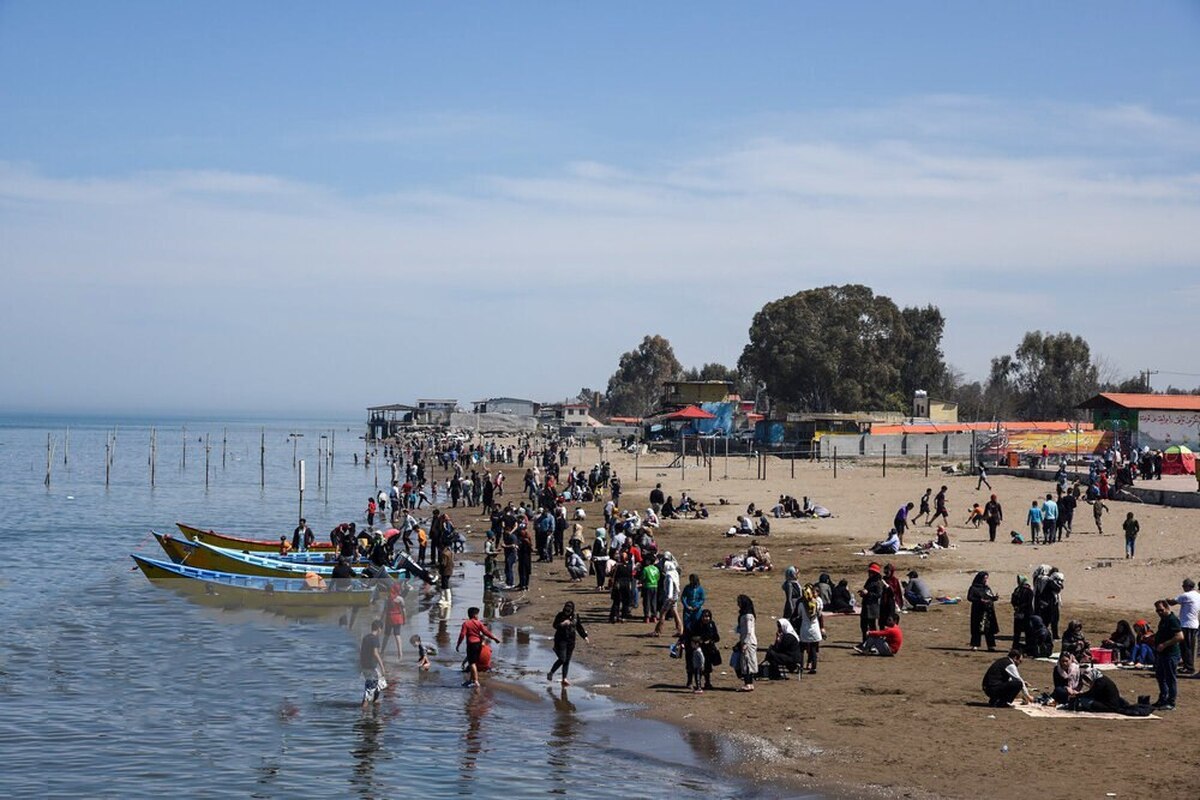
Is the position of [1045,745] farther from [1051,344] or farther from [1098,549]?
[1051,344]

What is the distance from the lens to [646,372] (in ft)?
625

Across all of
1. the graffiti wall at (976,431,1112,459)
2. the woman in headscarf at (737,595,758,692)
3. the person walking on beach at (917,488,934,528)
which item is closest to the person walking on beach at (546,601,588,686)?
the woman in headscarf at (737,595,758,692)

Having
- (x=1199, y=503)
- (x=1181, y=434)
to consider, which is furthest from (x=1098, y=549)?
(x=1181, y=434)

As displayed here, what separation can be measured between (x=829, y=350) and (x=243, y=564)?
259 feet

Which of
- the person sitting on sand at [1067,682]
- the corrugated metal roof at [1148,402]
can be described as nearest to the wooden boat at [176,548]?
the person sitting on sand at [1067,682]

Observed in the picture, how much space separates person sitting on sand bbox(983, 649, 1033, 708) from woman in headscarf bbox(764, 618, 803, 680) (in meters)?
3.06

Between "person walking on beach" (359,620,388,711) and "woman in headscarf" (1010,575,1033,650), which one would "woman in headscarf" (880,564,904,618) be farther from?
"person walking on beach" (359,620,388,711)

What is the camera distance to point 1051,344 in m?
124

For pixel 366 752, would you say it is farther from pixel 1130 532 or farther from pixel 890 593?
pixel 1130 532

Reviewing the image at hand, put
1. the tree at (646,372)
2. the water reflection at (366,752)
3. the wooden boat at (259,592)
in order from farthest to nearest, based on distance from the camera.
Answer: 1. the tree at (646,372)
2. the wooden boat at (259,592)
3. the water reflection at (366,752)

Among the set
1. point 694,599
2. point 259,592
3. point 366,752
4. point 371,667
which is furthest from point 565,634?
point 259,592

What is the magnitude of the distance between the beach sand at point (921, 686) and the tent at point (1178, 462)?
45.9ft

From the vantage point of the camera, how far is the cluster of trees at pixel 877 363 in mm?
106500

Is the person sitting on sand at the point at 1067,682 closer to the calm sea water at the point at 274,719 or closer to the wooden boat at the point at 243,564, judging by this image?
the calm sea water at the point at 274,719
